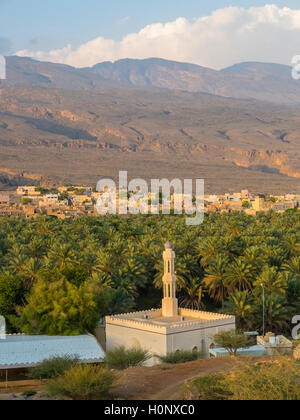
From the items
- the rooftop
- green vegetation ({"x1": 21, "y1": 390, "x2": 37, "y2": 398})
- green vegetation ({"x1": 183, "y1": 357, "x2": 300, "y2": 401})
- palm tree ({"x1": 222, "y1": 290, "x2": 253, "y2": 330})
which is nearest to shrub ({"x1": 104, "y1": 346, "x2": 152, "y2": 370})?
the rooftop

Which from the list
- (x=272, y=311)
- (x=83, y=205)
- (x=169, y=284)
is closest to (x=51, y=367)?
(x=169, y=284)

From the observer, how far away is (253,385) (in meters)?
15.4

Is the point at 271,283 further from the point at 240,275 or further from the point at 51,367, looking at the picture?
the point at 51,367

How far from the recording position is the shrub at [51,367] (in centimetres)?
2167

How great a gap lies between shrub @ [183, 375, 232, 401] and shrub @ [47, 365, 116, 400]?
1878 millimetres

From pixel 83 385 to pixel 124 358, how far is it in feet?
29.1

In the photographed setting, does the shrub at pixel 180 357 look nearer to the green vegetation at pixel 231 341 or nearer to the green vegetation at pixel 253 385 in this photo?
the green vegetation at pixel 231 341

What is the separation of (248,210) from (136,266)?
66.8 m

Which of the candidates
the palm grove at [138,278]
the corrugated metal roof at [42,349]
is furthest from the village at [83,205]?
the corrugated metal roof at [42,349]

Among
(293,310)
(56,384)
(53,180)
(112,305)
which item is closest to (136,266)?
(112,305)

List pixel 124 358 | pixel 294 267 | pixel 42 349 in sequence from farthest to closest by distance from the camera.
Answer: pixel 294 267
pixel 124 358
pixel 42 349

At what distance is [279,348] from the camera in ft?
91.3

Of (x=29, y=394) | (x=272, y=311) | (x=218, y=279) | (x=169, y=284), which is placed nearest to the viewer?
(x=29, y=394)
